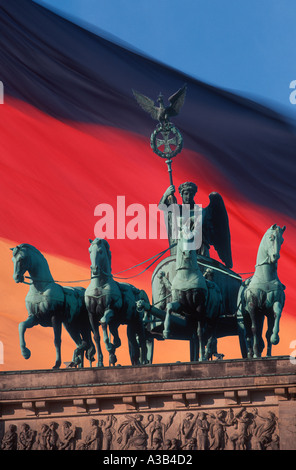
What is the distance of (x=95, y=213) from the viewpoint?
4631 centimetres

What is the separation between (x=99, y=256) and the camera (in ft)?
135

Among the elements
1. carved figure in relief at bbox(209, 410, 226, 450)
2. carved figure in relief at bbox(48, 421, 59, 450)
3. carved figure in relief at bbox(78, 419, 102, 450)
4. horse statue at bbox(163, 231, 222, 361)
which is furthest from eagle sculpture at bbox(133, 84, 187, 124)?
carved figure in relief at bbox(48, 421, 59, 450)

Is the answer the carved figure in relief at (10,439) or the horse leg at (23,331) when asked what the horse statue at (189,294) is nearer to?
the horse leg at (23,331)

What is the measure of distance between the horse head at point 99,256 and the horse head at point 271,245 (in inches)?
139

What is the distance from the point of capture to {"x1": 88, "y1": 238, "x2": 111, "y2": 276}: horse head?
135 ft

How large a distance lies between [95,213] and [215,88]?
4.49 metres

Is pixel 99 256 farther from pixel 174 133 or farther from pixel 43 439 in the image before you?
pixel 174 133

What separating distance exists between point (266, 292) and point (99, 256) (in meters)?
3.92

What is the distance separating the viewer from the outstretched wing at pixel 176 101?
144 ft

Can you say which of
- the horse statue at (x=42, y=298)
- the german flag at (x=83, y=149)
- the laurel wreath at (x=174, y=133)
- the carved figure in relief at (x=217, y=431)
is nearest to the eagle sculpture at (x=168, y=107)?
the laurel wreath at (x=174, y=133)

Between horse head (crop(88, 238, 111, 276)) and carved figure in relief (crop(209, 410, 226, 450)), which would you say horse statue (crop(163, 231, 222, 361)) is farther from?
carved figure in relief (crop(209, 410, 226, 450))

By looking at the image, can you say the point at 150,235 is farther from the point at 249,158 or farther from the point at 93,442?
the point at 93,442

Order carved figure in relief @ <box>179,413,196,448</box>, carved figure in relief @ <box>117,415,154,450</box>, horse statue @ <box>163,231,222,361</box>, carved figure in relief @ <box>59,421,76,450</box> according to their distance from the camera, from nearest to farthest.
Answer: carved figure in relief @ <box>179,413,196,448</box> → carved figure in relief @ <box>117,415,154,450</box> → carved figure in relief @ <box>59,421,76,450</box> → horse statue @ <box>163,231,222,361</box>
